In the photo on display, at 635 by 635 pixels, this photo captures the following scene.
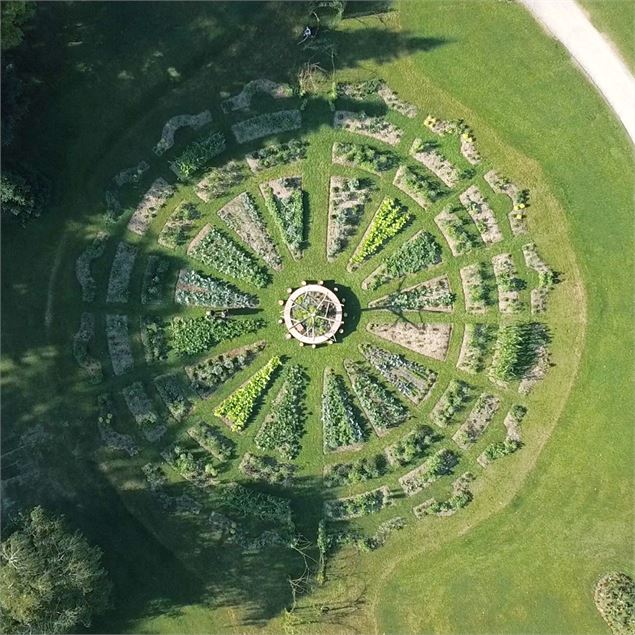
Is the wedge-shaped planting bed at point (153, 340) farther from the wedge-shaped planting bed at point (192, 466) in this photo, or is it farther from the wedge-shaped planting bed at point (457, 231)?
the wedge-shaped planting bed at point (457, 231)

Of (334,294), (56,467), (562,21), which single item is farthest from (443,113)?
(56,467)

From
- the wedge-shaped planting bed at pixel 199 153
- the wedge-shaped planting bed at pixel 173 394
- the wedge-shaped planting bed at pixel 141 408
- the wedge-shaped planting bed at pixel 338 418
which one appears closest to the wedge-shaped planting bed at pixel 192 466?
the wedge-shaped planting bed at pixel 141 408

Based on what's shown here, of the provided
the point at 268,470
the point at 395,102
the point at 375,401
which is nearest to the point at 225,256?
the point at 375,401

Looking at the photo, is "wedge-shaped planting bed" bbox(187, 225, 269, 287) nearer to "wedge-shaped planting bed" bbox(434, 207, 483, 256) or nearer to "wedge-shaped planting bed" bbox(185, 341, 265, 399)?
"wedge-shaped planting bed" bbox(185, 341, 265, 399)

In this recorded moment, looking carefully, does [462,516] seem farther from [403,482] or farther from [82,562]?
[82,562]

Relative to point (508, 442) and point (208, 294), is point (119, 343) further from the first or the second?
point (508, 442)

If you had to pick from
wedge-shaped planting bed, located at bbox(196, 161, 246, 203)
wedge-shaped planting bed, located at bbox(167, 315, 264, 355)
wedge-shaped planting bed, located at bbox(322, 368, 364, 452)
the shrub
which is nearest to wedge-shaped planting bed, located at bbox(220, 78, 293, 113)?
wedge-shaped planting bed, located at bbox(196, 161, 246, 203)
